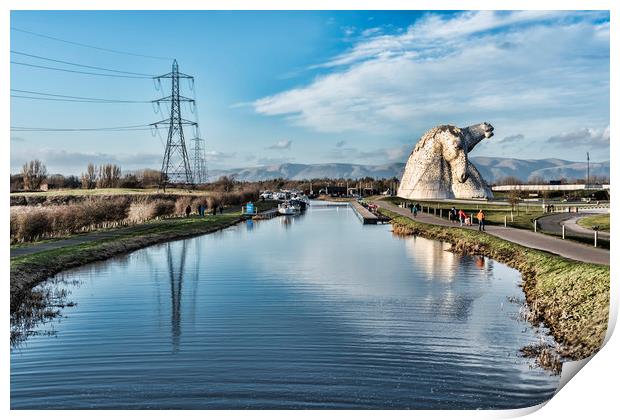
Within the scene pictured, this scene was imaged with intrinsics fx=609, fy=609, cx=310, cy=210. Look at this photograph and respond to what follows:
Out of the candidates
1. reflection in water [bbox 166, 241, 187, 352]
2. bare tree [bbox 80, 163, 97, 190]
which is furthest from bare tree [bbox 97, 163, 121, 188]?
reflection in water [bbox 166, 241, 187, 352]

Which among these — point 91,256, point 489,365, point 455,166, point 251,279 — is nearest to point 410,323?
point 489,365

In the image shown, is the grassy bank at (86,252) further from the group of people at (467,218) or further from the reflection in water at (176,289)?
the group of people at (467,218)

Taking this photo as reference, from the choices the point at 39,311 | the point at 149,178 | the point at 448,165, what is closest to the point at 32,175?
the point at 39,311

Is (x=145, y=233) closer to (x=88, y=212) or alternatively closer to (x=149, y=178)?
(x=88, y=212)

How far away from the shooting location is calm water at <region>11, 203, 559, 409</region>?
8.16m

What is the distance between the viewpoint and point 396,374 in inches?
348

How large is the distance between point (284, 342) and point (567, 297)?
606 centimetres

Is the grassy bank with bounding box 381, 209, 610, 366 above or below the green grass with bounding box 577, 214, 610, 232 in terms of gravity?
below

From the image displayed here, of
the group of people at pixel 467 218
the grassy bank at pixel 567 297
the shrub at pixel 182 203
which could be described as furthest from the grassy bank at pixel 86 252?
the group of people at pixel 467 218

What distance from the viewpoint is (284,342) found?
10523 millimetres

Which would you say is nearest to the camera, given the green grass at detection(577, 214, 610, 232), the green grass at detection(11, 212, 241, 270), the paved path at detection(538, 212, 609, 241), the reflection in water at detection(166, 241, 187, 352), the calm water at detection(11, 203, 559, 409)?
the calm water at detection(11, 203, 559, 409)

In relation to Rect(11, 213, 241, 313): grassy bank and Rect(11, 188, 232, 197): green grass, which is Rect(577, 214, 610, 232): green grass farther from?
Rect(11, 188, 232, 197): green grass

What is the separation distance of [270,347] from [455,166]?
60.7m

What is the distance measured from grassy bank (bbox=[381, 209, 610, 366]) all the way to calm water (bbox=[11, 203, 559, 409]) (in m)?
0.57
